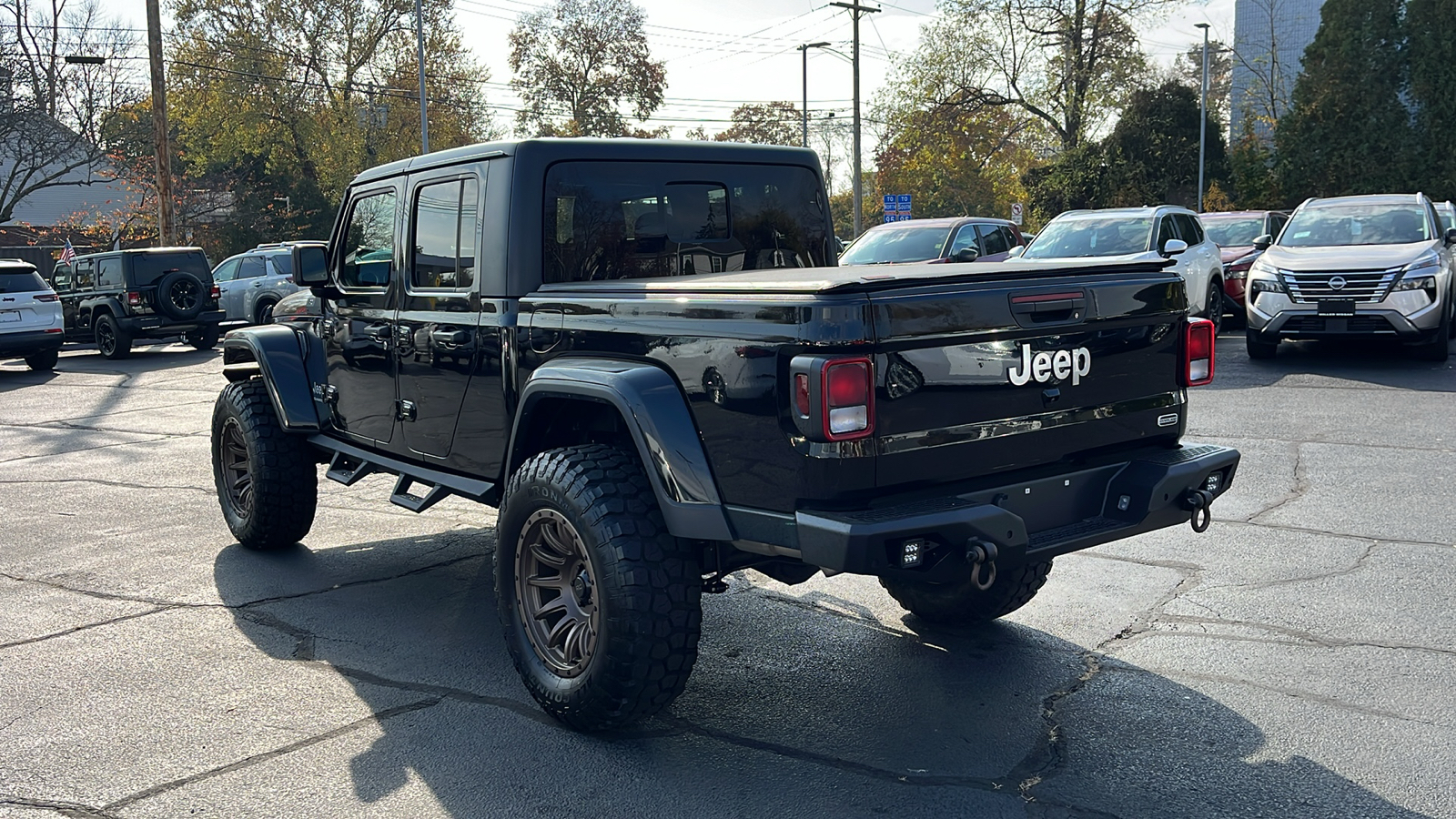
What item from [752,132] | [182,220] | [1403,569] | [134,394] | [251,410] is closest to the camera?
[1403,569]

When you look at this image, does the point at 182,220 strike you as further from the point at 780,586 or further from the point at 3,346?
the point at 780,586

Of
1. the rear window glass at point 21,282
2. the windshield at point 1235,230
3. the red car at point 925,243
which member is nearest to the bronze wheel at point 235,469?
the red car at point 925,243

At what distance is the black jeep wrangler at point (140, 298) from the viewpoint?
20391 millimetres

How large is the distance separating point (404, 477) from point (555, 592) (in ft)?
4.71

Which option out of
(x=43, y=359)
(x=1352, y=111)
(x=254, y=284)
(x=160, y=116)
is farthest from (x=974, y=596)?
(x=1352, y=111)

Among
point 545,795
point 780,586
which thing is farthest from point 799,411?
point 780,586

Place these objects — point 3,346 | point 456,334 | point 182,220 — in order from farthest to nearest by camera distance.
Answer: point 182,220 → point 3,346 → point 456,334

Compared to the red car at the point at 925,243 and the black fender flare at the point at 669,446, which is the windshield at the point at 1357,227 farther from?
the black fender flare at the point at 669,446

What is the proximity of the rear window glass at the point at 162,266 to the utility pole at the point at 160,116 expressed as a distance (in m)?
6.22

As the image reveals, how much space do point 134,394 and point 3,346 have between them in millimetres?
4501

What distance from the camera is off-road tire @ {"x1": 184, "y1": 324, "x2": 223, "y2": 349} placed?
21219 millimetres

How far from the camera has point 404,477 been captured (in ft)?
17.6

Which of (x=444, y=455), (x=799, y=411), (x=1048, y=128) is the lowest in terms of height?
(x=444, y=455)

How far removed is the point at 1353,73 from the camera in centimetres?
3716
